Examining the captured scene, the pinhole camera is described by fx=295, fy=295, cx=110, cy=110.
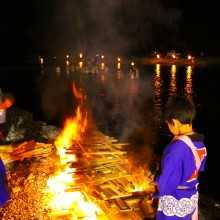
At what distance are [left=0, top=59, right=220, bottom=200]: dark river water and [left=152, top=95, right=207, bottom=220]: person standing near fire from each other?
427cm

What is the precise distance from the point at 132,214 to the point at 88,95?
1352 cm

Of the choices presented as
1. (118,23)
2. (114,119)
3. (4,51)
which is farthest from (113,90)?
(4,51)

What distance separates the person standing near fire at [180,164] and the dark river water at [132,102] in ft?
14.0

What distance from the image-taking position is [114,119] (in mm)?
12664

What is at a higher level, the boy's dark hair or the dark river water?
the boy's dark hair

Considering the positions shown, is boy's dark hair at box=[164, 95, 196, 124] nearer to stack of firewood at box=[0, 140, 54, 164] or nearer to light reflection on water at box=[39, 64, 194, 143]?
stack of firewood at box=[0, 140, 54, 164]

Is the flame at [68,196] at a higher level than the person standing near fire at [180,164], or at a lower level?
lower

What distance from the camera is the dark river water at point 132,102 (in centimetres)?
1007

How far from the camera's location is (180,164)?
288 centimetres

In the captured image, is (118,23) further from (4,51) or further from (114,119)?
(4,51)

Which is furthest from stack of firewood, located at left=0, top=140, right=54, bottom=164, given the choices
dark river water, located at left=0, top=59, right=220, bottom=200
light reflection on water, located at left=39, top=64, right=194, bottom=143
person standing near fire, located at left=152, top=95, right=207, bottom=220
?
person standing near fire, located at left=152, top=95, right=207, bottom=220

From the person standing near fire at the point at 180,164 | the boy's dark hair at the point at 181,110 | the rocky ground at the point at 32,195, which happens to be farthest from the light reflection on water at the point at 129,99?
the boy's dark hair at the point at 181,110

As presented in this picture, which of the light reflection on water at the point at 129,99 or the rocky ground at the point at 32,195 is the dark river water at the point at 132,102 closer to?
the light reflection on water at the point at 129,99

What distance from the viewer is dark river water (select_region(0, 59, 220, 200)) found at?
10070 mm
